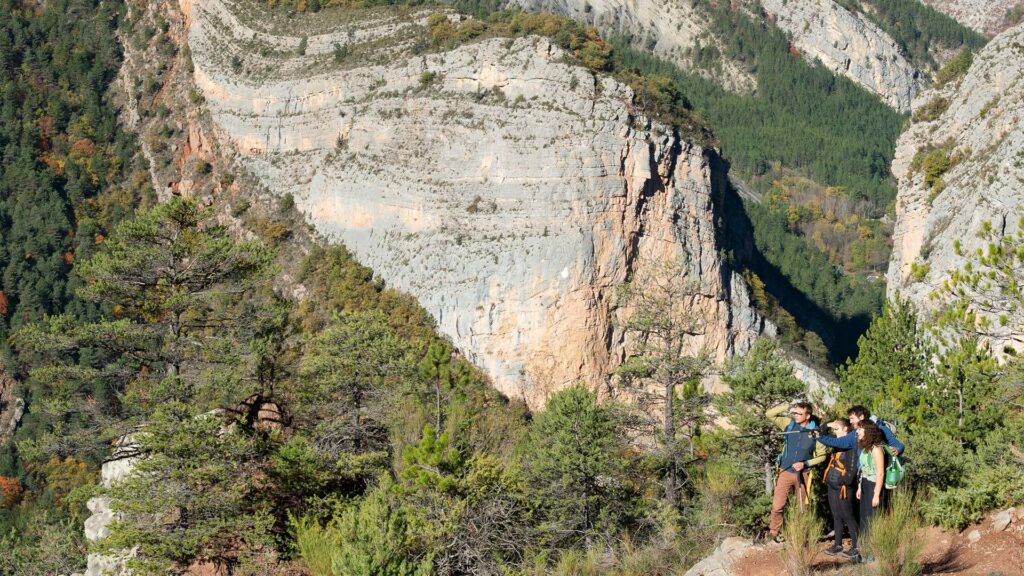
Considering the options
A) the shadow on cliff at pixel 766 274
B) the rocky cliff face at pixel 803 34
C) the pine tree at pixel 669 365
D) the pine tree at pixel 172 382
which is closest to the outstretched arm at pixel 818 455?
the pine tree at pixel 669 365

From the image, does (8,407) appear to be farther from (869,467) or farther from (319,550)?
(869,467)

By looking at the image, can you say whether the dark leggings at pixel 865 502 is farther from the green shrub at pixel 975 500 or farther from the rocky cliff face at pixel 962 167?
the rocky cliff face at pixel 962 167

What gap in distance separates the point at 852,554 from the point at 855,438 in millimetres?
1332

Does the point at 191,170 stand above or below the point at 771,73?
below

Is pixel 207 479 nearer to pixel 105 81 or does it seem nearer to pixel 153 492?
pixel 153 492

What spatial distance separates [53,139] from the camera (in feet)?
276

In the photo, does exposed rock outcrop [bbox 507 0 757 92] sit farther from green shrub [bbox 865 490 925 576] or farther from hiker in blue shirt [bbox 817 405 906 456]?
green shrub [bbox 865 490 925 576]

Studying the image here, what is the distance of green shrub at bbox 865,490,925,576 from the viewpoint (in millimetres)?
9836

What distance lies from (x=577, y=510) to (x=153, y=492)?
8.59 metres

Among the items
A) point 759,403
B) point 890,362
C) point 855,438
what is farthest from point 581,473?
point 855,438

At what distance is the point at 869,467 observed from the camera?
10.9 m

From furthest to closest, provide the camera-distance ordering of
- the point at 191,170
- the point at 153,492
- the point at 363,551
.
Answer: the point at 191,170, the point at 153,492, the point at 363,551

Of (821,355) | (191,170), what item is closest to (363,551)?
(821,355)

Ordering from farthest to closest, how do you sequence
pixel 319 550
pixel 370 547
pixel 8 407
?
pixel 8 407 < pixel 319 550 < pixel 370 547
